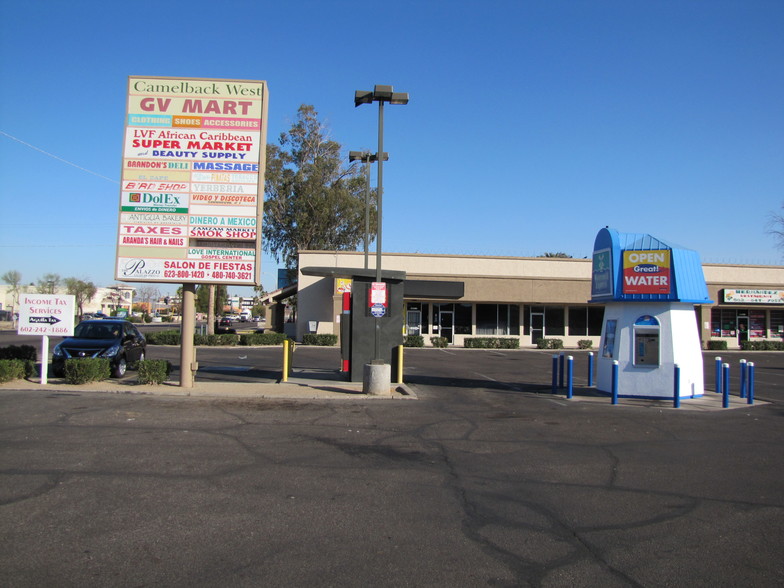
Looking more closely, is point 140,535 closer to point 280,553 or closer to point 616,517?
point 280,553

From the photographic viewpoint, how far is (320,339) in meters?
35.6

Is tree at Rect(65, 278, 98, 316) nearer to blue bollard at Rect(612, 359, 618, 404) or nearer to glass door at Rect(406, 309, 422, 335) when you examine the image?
glass door at Rect(406, 309, 422, 335)

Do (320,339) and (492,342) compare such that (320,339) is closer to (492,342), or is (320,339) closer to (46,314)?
(492,342)

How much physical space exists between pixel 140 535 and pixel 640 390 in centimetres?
1263

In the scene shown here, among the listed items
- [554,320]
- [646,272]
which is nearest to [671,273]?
[646,272]

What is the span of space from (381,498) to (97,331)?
13.7 m

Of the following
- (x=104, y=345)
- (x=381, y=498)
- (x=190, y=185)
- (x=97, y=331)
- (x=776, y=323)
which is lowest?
(x=381, y=498)

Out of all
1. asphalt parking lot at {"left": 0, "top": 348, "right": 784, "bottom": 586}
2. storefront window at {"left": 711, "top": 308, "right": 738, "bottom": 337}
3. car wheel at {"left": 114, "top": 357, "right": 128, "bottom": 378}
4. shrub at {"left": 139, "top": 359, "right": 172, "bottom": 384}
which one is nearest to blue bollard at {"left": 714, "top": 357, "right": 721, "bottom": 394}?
asphalt parking lot at {"left": 0, "top": 348, "right": 784, "bottom": 586}

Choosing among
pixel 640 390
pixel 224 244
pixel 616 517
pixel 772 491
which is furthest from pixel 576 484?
pixel 224 244

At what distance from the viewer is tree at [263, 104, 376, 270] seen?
4988 cm

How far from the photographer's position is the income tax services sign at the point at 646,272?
14242 millimetres

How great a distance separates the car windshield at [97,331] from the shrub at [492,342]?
23047 millimetres

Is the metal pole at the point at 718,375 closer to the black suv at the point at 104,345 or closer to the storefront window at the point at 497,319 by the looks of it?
the black suv at the point at 104,345

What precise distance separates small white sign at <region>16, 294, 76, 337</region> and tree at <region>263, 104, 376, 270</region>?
34876 millimetres
